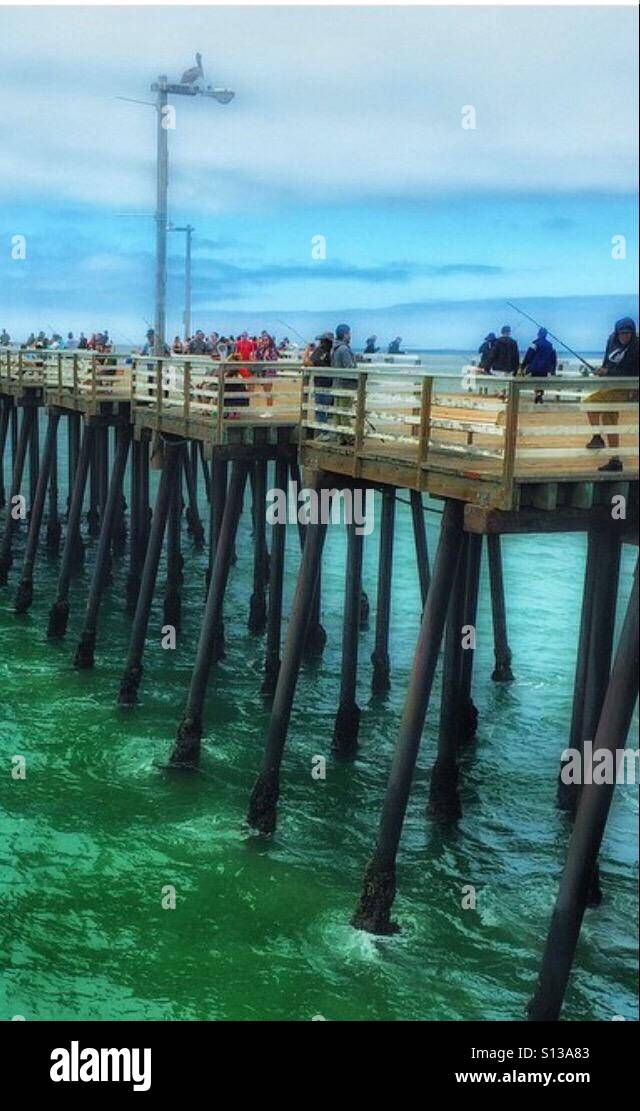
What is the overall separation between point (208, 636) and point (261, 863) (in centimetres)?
370

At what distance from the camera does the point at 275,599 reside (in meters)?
20.8

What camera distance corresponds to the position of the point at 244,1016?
11.6 meters

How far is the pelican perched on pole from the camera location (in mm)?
24016

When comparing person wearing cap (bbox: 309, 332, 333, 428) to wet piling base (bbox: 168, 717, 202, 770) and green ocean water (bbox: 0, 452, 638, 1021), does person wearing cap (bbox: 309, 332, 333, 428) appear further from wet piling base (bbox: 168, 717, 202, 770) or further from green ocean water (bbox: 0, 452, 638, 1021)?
green ocean water (bbox: 0, 452, 638, 1021)

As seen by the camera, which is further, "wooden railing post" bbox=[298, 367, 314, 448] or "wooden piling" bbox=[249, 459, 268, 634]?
"wooden piling" bbox=[249, 459, 268, 634]

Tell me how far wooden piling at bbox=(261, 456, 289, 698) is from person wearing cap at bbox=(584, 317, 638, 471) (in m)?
9.43

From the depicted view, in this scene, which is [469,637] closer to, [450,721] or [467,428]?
[450,721]

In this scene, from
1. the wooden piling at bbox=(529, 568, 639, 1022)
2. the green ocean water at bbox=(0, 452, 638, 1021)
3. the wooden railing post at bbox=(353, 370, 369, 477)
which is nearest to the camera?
the wooden piling at bbox=(529, 568, 639, 1022)

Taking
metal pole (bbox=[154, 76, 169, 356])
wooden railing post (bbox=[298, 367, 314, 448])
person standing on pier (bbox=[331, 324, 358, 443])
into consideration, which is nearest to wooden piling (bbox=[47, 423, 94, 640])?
metal pole (bbox=[154, 76, 169, 356])

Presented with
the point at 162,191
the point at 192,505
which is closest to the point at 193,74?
the point at 162,191

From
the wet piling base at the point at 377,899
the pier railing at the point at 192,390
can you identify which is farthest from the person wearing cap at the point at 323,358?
the wet piling base at the point at 377,899

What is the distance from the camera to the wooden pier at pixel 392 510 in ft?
35.0
